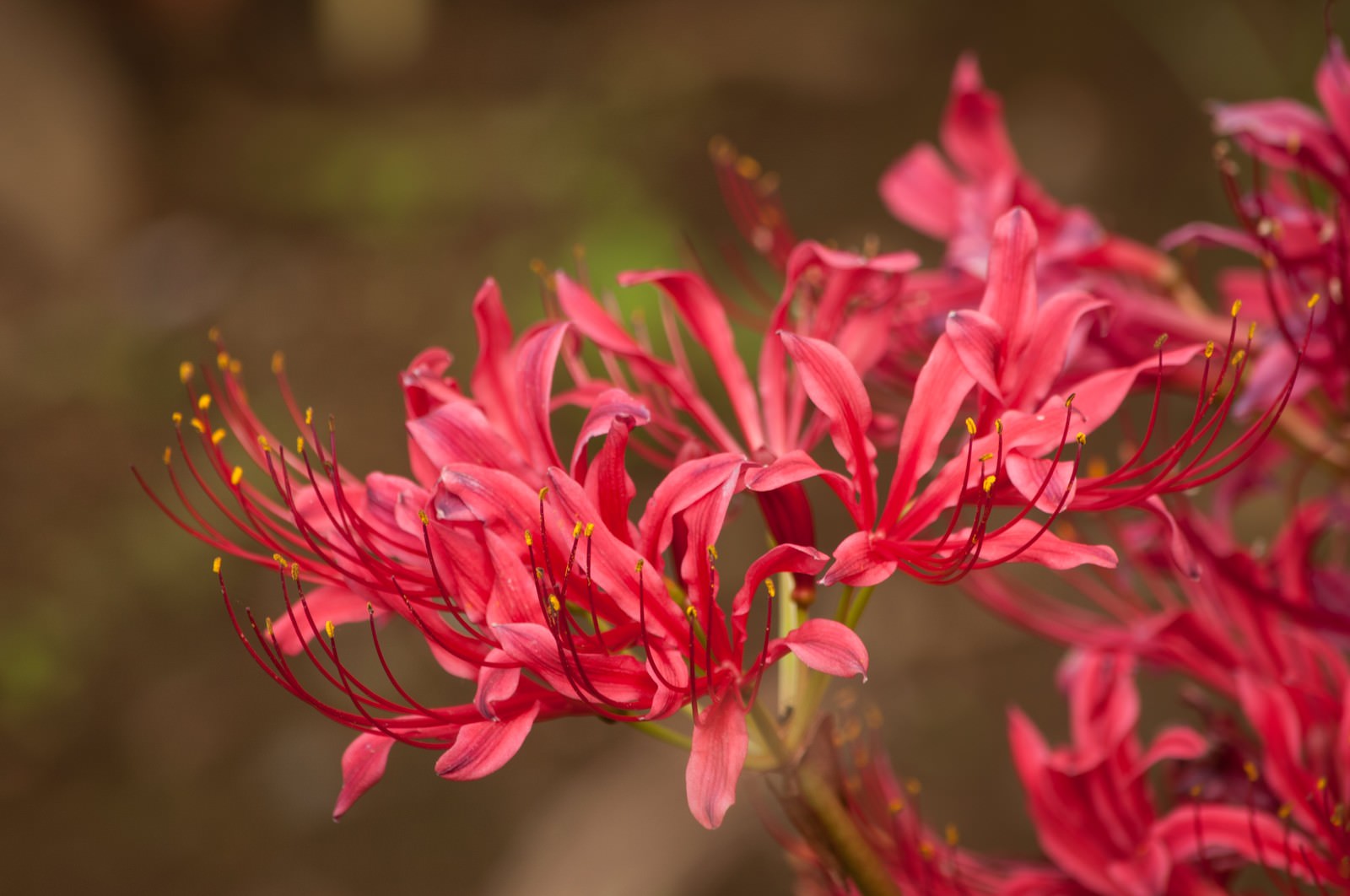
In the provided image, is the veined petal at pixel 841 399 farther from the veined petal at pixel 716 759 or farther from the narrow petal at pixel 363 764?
the narrow petal at pixel 363 764

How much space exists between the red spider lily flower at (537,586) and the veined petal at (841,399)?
0.06 metres

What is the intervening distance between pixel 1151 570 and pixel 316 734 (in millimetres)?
2356

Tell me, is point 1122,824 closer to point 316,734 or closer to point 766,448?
point 766,448

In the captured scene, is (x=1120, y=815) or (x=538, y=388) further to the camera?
(x=1120, y=815)

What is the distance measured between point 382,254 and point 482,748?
3.09m

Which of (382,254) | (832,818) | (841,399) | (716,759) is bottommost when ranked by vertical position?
(382,254)

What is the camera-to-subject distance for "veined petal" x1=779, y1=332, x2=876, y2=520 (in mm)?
621

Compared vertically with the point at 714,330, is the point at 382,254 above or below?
below

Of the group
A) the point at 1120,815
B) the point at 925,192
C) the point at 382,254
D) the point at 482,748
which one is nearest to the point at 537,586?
the point at 482,748

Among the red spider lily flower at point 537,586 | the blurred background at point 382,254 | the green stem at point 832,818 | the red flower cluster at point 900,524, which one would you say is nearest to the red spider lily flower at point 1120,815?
the red flower cluster at point 900,524

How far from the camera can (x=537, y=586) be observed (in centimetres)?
60

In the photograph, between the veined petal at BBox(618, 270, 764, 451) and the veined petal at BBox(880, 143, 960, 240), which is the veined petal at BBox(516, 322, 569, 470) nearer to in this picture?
the veined petal at BBox(618, 270, 764, 451)

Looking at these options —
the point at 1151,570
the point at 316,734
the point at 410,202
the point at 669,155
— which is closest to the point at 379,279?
the point at 410,202

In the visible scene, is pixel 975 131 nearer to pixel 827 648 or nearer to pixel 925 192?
pixel 925 192
